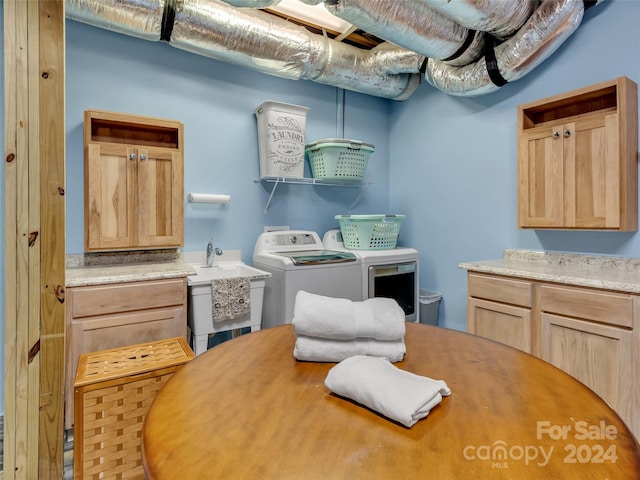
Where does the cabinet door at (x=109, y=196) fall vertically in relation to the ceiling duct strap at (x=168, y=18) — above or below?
below

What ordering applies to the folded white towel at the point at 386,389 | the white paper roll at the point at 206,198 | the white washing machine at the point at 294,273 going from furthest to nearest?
the white paper roll at the point at 206,198 < the white washing machine at the point at 294,273 < the folded white towel at the point at 386,389

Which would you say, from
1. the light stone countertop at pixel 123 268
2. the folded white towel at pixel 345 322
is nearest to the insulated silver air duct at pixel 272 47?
the light stone countertop at pixel 123 268

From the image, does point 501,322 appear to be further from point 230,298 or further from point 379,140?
point 379,140

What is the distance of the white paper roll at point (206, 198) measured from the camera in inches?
105

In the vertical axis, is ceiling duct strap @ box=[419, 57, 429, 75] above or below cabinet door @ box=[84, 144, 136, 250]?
above

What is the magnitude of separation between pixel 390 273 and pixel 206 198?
5.12 feet

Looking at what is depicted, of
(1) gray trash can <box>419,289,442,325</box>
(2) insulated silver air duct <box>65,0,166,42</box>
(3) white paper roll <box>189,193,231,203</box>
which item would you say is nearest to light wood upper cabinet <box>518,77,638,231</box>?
(1) gray trash can <box>419,289,442,325</box>

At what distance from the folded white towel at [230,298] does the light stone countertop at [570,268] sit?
1.47 m

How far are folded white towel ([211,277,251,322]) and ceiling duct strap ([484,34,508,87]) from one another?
2.24m

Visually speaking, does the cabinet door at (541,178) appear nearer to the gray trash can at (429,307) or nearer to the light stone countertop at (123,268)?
the gray trash can at (429,307)

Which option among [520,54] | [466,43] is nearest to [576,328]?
[520,54]

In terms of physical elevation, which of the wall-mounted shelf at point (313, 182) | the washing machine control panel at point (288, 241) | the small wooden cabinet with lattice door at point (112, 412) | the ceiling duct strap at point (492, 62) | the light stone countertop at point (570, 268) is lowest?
the small wooden cabinet with lattice door at point (112, 412)

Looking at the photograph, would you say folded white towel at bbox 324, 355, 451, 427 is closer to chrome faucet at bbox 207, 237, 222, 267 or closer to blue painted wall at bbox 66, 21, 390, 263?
chrome faucet at bbox 207, 237, 222, 267

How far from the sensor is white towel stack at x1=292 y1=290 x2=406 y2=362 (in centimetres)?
92
